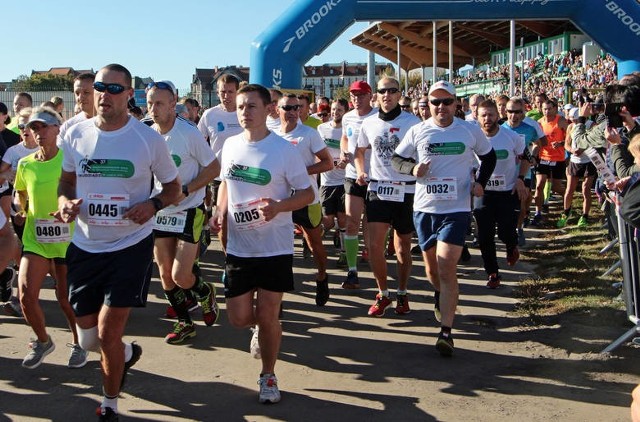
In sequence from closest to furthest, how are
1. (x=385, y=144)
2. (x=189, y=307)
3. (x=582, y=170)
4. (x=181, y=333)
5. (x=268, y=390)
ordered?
(x=268, y=390)
(x=181, y=333)
(x=189, y=307)
(x=385, y=144)
(x=582, y=170)

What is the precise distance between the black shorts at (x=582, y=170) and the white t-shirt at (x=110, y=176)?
8982 mm

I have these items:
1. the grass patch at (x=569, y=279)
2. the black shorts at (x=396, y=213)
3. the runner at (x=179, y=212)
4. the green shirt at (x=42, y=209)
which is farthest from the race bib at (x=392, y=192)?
the green shirt at (x=42, y=209)

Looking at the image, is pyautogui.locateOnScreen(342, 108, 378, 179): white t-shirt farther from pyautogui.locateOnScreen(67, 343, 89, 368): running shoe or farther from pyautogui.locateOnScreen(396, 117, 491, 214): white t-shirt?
pyautogui.locateOnScreen(67, 343, 89, 368): running shoe

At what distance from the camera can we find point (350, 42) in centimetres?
2802

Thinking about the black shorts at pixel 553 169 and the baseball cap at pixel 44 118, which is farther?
the black shorts at pixel 553 169

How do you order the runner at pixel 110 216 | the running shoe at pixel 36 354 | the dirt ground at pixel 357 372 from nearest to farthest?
the runner at pixel 110 216 → the dirt ground at pixel 357 372 → the running shoe at pixel 36 354

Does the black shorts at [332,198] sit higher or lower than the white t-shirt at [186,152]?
lower

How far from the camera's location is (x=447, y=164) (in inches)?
225

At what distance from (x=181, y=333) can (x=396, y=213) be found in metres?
2.26

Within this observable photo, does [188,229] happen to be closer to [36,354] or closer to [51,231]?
[51,231]

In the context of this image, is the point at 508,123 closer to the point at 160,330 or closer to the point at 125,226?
the point at 160,330

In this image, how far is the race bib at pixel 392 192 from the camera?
6.58 meters

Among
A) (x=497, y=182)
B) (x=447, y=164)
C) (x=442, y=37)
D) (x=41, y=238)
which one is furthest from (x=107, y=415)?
(x=442, y=37)

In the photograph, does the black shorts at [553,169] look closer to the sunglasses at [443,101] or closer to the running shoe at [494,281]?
the running shoe at [494,281]
